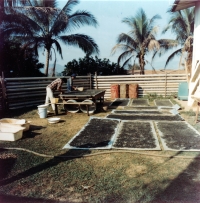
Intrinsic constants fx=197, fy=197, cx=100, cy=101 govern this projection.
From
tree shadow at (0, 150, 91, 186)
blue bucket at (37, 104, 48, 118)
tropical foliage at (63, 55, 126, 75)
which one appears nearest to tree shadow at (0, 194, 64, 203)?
tree shadow at (0, 150, 91, 186)

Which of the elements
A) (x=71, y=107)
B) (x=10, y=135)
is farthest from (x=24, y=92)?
(x=10, y=135)

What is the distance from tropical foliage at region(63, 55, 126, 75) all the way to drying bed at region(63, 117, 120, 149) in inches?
371

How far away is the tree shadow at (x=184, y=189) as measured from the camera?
253cm

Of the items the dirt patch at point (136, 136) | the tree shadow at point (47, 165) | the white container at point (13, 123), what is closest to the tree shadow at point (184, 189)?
the dirt patch at point (136, 136)

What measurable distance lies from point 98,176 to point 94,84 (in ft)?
34.0

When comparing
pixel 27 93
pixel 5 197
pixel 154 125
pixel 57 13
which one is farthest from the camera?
pixel 57 13

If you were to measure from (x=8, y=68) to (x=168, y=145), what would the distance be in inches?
428

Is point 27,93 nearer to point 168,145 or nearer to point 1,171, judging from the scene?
point 1,171

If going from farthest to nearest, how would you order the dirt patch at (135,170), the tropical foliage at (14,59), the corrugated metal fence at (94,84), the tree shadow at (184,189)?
the tropical foliage at (14,59) → the corrugated metal fence at (94,84) → the dirt patch at (135,170) → the tree shadow at (184,189)

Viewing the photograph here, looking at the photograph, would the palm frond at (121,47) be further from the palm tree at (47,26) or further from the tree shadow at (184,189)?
the tree shadow at (184,189)

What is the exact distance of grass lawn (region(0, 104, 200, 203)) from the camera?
2656mm

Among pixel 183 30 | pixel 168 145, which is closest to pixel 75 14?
pixel 183 30

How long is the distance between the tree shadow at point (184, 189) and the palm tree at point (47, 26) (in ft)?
33.9

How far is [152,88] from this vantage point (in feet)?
41.6
